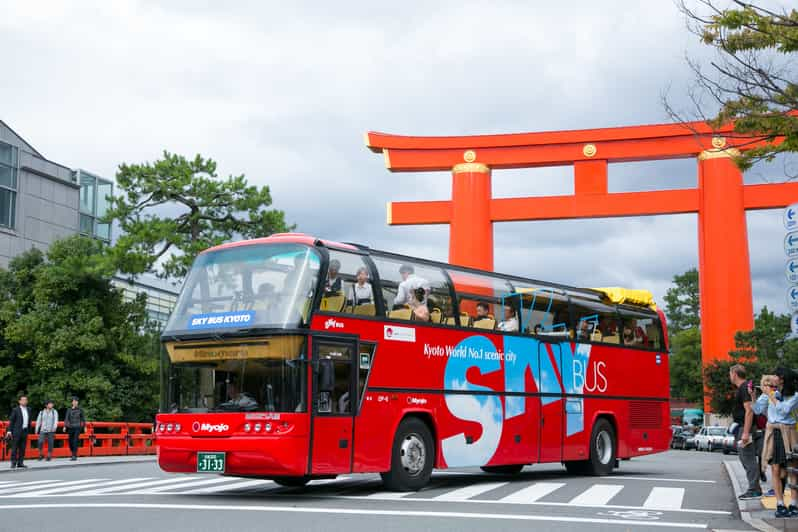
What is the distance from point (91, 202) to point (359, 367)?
50320 mm

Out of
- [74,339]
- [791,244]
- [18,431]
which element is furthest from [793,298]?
[74,339]

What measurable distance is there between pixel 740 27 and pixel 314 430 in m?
7.20

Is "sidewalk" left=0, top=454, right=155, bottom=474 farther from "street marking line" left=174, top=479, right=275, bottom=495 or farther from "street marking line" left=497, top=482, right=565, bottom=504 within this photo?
"street marking line" left=497, top=482, right=565, bottom=504

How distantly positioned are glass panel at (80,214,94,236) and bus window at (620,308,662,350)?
4400 cm

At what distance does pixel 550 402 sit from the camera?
17547 mm

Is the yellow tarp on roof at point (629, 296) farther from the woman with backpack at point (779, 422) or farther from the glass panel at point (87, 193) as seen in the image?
the glass panel at point (87, 193)

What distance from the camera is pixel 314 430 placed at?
1277 cm

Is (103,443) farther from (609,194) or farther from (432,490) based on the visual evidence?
(609,194)

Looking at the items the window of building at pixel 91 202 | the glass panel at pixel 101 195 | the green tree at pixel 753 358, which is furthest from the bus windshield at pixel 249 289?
the glass panel at pixel 101 195

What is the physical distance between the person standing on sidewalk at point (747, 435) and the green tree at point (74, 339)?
25.4 metres

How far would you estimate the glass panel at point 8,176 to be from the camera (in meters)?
48.6

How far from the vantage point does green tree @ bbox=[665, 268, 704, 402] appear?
77.4m

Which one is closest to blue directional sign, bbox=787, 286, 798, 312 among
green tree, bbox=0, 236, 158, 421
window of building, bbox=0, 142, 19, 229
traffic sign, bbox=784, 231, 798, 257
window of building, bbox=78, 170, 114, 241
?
traffic sign, bbox=784, 231, 798, 257

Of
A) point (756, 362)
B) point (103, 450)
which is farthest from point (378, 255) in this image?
point (756, 362)
